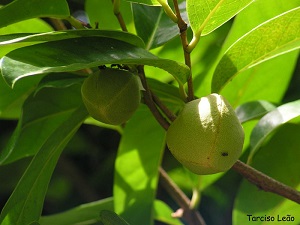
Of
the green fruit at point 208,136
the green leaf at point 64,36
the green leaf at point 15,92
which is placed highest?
the green leaf at point 64,36

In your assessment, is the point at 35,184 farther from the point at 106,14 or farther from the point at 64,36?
the point at 106,14

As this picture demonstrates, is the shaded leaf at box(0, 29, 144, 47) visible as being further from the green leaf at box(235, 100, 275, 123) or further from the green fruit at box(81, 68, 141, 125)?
the green leaf at box(235, 100, 275, 123)

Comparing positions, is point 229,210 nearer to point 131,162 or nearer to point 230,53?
point 131,162

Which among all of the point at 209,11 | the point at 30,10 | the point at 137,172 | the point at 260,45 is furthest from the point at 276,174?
the point at 30,10

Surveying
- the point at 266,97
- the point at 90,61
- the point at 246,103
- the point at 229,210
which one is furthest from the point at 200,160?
the point at 229,210

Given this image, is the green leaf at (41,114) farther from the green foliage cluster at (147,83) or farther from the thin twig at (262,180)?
the thin twig at (262,180)

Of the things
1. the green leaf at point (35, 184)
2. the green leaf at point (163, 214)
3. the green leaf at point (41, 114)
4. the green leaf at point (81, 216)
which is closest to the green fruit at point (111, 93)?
the green leaf at point (35, 184)
